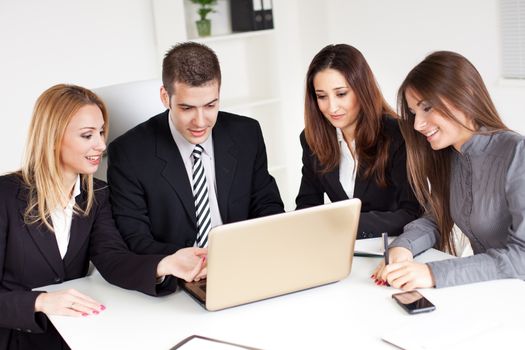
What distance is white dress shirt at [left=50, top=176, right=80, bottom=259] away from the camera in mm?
2170

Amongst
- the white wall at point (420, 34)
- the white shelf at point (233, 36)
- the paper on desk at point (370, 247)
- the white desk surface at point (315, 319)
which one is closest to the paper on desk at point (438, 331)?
the white desk surface at point (315, 319)

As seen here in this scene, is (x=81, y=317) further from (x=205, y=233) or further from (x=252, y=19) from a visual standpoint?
(x=252, y=19)

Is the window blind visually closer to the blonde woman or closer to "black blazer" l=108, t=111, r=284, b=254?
"black blazer" l=108, t=111, r=284, b=254

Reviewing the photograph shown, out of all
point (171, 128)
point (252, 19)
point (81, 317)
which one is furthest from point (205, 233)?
point (252, 19)

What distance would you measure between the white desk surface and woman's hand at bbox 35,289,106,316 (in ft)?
0.07

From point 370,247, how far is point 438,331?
61 cm

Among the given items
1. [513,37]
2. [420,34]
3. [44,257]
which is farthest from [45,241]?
[420,34]

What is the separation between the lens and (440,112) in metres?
2.04

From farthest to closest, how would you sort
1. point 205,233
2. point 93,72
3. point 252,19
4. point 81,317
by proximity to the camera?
1. point 252,19
2. point 93,72
3. point 205,233
4. point 81,317

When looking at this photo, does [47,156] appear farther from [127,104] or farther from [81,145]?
[127,104]

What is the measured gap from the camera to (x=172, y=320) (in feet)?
5.87

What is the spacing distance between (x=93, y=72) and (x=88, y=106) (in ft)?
7.11

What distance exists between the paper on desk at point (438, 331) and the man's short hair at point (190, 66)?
1057 millimetres

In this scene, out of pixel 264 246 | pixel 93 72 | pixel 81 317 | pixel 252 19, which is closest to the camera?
pixel 264 246
